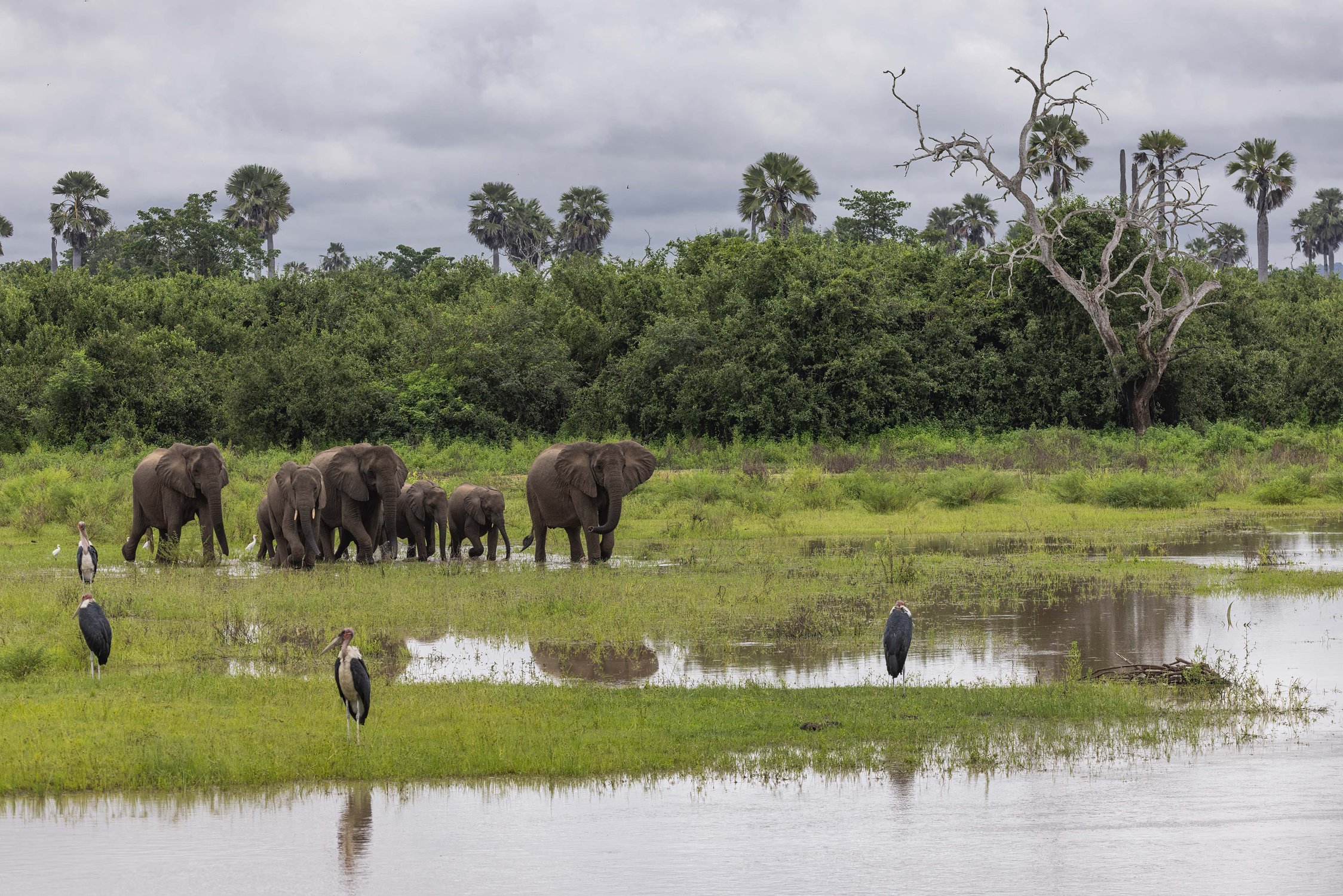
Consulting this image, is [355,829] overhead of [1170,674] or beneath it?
beneath

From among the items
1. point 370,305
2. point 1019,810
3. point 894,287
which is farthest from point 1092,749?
point 370,305

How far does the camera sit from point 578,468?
78.9 ft

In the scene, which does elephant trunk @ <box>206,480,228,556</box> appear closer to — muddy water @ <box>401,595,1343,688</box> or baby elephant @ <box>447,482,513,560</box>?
baby elephant @ <box>447,482,513,560</box>

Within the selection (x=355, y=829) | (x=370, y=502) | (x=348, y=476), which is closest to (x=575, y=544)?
(x=370, y=502)

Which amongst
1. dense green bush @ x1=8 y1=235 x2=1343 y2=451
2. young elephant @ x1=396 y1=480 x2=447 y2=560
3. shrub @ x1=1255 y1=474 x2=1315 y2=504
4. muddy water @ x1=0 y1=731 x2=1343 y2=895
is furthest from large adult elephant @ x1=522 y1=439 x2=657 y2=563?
dense green bush @ x1=8 y1=235 x2=1343 y2=451

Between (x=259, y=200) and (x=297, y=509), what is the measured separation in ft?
235

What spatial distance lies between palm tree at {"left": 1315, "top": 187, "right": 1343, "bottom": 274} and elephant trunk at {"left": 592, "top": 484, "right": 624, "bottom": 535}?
97.9m

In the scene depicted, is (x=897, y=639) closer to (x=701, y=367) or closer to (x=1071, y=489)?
(x=1071, y=489)

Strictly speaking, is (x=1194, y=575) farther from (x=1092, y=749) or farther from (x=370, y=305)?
(x=370, y=305)

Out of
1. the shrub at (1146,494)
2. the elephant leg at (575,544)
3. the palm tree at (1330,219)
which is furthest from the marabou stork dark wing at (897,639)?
the palm tree at (1330,219)

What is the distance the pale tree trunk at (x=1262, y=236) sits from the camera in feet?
265

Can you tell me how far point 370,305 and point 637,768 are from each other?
1926 inches

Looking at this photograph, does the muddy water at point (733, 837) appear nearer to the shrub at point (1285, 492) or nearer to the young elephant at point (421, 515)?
the young elephant at point (421, 515)

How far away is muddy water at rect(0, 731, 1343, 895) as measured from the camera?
8.56m
